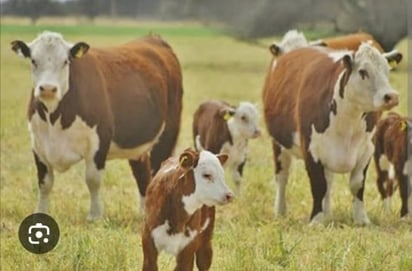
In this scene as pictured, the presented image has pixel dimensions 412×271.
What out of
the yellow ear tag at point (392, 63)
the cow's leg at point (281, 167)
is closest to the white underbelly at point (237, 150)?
the cow's leg at point (281, 167)

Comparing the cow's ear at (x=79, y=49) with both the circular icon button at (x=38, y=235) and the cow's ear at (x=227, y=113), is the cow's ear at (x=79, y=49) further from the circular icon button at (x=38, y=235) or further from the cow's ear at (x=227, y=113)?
the cow's ear at (x=227, y=113)

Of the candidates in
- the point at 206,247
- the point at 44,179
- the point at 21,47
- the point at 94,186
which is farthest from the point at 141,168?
the point at 206,247

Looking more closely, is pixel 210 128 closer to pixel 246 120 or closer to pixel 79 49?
pixel 246 120

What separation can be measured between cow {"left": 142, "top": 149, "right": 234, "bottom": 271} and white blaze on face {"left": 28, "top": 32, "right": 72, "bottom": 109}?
0.86m

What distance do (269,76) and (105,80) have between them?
813mm

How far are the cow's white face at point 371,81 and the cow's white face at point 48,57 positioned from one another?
2.72 feet

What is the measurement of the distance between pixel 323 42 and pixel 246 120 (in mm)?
725

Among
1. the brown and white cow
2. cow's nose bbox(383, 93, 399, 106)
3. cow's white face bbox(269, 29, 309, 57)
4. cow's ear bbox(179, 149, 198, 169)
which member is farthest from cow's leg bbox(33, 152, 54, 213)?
cow's ear bbox(179, 149, 198, 169)

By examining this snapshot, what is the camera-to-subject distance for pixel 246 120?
4.71m

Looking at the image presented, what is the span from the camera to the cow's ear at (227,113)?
4.26 meters

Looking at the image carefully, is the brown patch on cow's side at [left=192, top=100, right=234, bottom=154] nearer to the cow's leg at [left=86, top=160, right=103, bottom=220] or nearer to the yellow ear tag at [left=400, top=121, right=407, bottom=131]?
the yellow ear tag at [left=400, top=121, right=407, bottom=131]

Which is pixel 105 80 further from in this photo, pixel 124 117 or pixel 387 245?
pixel 387 245

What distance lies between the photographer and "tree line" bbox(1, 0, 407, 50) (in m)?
3.50

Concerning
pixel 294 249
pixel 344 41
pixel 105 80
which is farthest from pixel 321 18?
pixel 294 249
